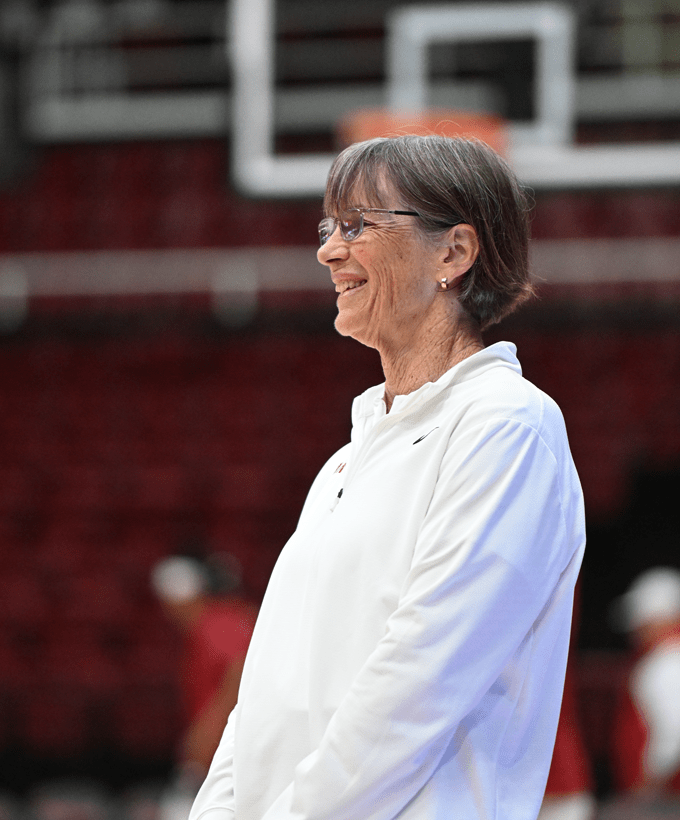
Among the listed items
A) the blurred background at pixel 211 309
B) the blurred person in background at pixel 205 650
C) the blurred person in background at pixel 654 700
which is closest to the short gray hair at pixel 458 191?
the blurred person in background at pixel 654 700

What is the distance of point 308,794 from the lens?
3.17 feet

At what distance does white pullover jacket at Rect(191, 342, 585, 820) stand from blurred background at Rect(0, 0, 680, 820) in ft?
16.3

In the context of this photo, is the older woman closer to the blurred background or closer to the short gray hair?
the short gray hair

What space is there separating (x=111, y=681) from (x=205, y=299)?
2.35 meters

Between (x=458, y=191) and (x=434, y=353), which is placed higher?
(x=458, y=191)

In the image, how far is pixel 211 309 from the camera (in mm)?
6934

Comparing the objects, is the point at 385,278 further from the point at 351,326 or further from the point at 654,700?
the point at 654,700

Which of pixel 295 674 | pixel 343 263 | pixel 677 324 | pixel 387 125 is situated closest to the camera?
pixel 295 674

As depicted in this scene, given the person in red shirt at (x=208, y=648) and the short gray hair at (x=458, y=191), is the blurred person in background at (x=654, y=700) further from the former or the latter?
the short gray hair at (x=458, y=191)

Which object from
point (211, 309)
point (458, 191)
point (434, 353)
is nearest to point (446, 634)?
point (434, 353)

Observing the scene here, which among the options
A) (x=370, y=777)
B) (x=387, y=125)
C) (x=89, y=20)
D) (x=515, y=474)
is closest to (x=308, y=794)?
(x=370, y=777)

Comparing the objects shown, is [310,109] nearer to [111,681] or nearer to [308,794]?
[111,681]

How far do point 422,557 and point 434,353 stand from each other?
260 mm

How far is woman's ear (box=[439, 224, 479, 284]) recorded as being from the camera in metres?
1.13
